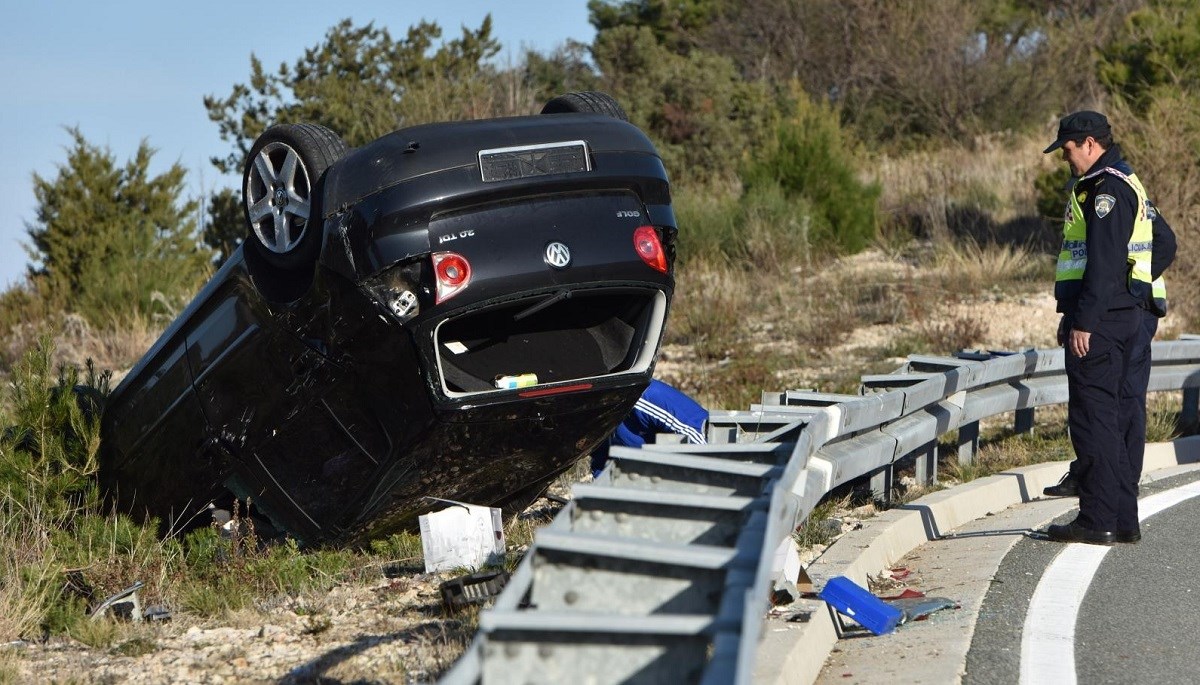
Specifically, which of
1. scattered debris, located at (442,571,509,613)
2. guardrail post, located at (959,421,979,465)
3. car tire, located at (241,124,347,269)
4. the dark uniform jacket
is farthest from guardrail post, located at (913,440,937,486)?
car tire, located at (241,124,347,269)

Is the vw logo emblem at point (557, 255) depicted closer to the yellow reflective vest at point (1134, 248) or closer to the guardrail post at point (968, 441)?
the yellow reflective vest at point (1134, 248)

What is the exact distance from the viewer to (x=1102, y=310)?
21.4ft

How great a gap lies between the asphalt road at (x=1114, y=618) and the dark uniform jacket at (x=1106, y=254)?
1.11m

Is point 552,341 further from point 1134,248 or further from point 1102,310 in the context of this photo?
point 1134,248

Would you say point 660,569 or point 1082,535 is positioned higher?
point 660,569

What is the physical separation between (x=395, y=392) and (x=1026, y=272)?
12.9m

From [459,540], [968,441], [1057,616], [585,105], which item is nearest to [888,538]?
[1057,616]

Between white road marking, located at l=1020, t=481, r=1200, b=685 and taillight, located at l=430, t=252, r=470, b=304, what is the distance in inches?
96.9

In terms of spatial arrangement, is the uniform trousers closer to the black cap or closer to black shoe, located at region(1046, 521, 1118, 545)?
black shoe, located at region(1046, 521, 1118, 545)

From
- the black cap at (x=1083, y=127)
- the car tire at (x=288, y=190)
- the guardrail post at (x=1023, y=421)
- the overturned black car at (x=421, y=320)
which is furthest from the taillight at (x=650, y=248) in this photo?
the guardrail post at (x=1023, y=421)

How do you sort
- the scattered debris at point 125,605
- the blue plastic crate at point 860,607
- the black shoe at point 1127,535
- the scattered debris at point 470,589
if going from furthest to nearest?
the black shoe at point 1127,535
the scattered debris at point 125,605
the scattered debris at point 470,589
the blue plastic crate at point 860,607

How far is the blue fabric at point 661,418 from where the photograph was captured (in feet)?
22.7

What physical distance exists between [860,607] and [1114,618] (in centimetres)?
106

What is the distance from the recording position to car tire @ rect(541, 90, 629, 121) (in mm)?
6391
